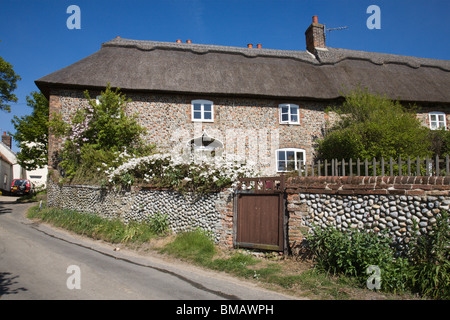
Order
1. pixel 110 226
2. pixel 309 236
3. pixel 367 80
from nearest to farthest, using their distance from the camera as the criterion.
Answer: pixel 309 236, pixel 110 226, pixel 367 80

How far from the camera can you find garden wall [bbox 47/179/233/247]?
8.55m

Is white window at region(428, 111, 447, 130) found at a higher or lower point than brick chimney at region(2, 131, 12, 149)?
lower

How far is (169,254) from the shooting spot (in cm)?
837

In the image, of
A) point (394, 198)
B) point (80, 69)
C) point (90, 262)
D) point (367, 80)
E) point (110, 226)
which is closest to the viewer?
point (394, 198)

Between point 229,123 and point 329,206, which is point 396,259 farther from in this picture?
point 229,123

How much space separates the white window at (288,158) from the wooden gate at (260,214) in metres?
8.41

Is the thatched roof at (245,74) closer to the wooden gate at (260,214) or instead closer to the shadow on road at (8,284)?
the wooden gate at (260,214)

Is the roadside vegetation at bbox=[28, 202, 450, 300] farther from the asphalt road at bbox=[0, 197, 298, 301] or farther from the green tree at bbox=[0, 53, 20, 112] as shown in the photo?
the green tree at bbox=[0, 53, 20, 112]

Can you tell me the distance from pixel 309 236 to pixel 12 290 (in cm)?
556

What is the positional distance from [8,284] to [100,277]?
1.51 meters

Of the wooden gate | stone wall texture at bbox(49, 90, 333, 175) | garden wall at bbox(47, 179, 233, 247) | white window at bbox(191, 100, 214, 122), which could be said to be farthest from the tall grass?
white window at bbox(191, 100, 214, 122)

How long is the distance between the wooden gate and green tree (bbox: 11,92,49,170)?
19.2 m
